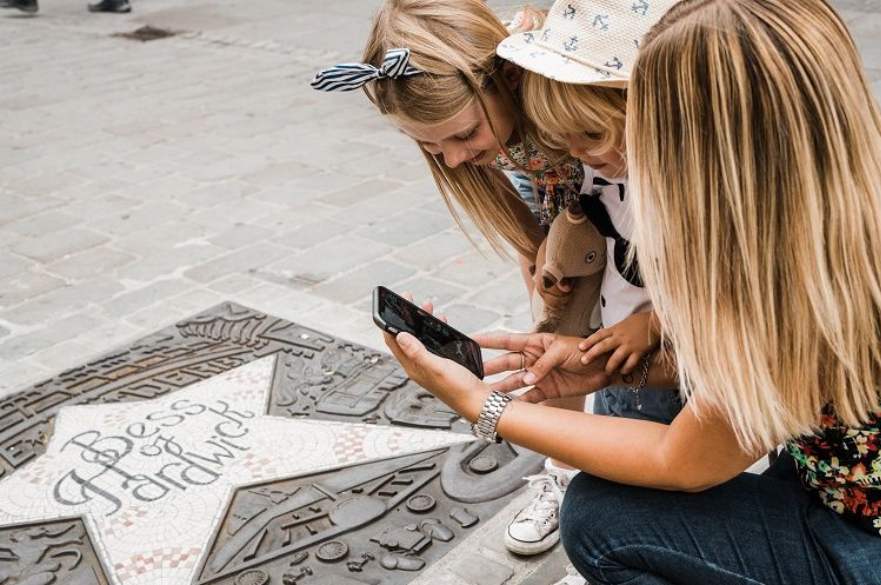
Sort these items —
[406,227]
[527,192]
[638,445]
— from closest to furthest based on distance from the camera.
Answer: [638,445] < [527,192] < [406,227]

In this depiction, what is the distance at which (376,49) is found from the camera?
219 cm

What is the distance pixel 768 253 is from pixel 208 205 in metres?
3.99

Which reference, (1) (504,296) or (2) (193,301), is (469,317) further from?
(2) (193,301)

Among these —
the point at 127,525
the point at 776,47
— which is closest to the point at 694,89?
the point at 776,47

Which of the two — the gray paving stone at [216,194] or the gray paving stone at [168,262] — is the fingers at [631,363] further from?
the gray paving stone at [216,194]

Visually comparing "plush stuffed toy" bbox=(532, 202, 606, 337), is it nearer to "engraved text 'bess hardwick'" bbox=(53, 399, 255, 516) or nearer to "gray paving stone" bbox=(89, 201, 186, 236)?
"engraved text 'bess hardwick'" bbox=(53, 399, 255, 516)

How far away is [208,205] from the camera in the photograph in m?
5.04

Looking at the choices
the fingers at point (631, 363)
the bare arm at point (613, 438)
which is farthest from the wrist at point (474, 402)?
the fingers at point (631, 363)

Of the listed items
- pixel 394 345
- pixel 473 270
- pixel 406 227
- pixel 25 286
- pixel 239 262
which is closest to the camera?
pixel 394 345

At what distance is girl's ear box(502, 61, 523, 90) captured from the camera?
2.14m

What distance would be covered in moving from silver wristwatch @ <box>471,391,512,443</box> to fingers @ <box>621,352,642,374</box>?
15.1 inches

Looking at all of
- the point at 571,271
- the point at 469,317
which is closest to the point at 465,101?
the point at 571,271

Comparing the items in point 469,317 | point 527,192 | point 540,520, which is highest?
point 527,192

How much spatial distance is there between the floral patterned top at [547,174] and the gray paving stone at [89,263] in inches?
98.0
